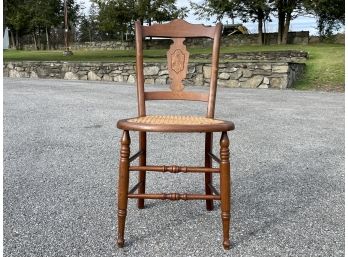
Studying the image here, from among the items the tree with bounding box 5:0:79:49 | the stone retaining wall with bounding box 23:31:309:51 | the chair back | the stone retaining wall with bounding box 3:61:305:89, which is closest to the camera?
the chair back

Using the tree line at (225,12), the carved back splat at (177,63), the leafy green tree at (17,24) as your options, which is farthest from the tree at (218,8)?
the carved back splat at (177,63)

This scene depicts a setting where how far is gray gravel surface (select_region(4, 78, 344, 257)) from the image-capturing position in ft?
7.08

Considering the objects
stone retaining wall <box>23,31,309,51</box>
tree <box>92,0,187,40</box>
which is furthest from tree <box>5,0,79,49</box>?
tree <box>92,0,187,40</box>

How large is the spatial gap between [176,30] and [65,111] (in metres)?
4.47

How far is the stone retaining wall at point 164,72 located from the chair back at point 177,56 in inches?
334

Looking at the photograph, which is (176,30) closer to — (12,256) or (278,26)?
(12,256)

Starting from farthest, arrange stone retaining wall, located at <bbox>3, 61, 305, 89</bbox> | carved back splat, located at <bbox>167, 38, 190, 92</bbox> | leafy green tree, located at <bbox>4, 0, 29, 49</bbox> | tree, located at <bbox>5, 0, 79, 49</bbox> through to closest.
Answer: tree, located at <bbox>5, 0, 79, 49</bbox>
leafy green tree, located at <bbox>4, 0, 29, 49</bbox>
stone retaining wall, located at <bbox>3, 61, 305, 89</bbox>
carved back splat, located at <bbox>167, 38, 190, 92</bbox>

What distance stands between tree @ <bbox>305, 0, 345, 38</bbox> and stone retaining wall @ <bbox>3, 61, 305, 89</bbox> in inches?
473

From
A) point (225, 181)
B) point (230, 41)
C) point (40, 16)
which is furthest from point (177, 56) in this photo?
point (40, 16)

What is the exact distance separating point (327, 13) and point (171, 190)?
75.9 feet

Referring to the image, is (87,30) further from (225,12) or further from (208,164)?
(208,164)

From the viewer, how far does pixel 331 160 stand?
390 cm

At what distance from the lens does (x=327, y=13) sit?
2367 cm

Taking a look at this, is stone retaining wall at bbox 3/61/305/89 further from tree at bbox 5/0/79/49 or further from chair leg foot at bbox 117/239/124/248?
tree at bbox 5/0/79/49
